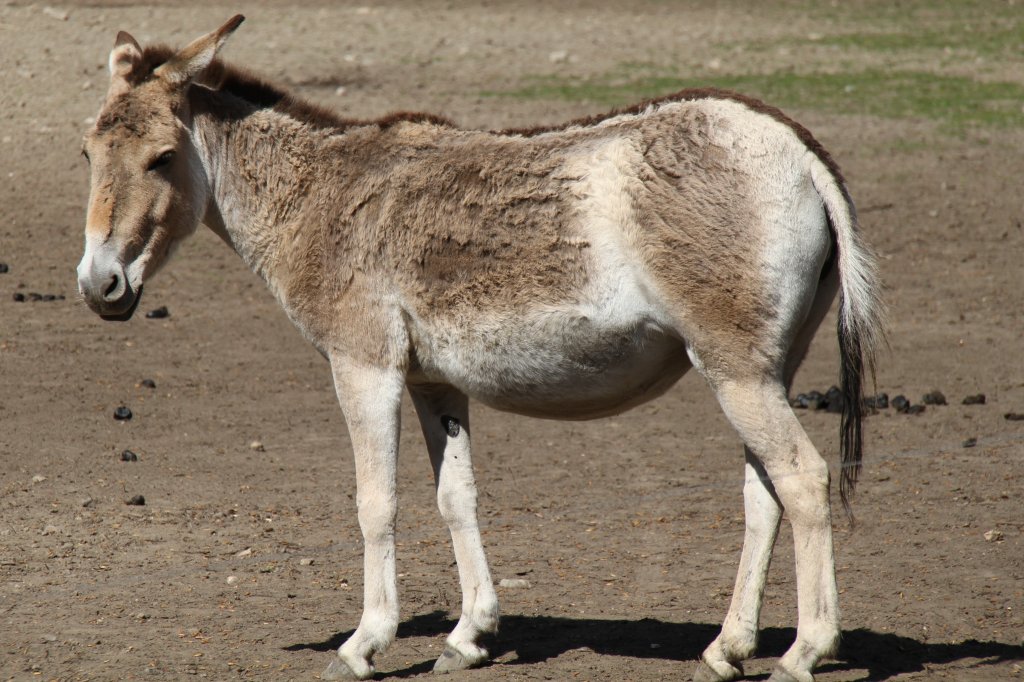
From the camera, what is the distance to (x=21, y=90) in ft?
53.6

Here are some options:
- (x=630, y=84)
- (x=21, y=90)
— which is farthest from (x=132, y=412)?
(x=630, y=84)

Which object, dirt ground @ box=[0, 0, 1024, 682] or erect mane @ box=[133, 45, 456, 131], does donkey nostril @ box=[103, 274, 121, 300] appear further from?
dirt ground @ box=[0, 0, 1024, 682]

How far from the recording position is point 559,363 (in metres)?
5.05

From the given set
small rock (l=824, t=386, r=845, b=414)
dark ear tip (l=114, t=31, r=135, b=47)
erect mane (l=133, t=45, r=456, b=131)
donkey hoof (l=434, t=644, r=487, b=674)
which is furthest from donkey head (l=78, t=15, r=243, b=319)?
small rock (l=824, t=386, r=845, b=414)

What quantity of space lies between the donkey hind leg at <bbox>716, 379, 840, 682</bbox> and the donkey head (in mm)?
2335

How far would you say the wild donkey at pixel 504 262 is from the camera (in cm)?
481

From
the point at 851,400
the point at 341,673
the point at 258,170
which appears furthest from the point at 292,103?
the point at 851,400

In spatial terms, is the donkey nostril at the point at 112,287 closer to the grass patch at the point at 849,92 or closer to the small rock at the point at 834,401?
the small rock at the point at 834,401

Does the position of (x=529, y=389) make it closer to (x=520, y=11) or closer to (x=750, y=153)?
(x=750, y=153)

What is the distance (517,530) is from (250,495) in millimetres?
1625

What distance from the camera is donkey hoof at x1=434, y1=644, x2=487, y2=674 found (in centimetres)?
546

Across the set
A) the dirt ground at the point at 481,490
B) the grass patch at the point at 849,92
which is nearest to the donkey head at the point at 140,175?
the dirt ground at the point at 481,490

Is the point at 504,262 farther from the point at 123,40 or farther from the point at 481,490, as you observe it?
the point at 481,490

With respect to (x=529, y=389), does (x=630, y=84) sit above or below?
above
